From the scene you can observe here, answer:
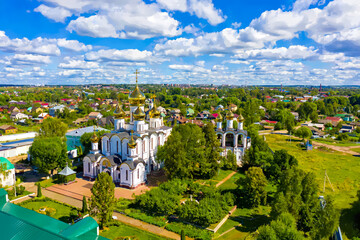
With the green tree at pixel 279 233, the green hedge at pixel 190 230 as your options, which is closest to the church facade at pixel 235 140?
the green hedge at pixel 190 230

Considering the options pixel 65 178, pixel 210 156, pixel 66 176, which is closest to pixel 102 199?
pixel 66 176

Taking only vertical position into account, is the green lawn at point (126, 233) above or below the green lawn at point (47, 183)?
above

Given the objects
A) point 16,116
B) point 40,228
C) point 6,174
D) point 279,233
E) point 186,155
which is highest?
point 40,228

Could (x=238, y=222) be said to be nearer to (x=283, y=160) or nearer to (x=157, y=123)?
(x=283, y=160)

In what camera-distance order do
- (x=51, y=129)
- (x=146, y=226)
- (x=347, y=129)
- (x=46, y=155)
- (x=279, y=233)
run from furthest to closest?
(x=347, y=129)
(x=51, y=129)
(x=46, y=155)
(x=146, y=226)
(x=279, y=233)

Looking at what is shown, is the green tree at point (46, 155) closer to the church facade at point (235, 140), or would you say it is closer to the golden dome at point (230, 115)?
the church facade at point (235, 140)

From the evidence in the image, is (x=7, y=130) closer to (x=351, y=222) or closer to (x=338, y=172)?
(x=351, y=222)

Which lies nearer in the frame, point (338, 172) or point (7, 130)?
point (338, 172)
